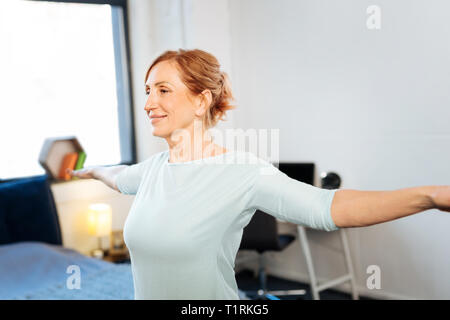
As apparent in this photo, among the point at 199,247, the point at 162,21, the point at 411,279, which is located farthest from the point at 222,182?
the point at 162,21

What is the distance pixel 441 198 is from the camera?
0.56 metres

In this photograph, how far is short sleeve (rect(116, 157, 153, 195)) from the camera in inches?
36.7

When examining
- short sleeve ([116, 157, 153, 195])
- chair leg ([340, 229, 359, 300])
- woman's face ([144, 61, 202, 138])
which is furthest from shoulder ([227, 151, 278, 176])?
chair leg ([340, 229, 359, 300])

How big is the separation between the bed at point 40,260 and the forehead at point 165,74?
100 centimetres

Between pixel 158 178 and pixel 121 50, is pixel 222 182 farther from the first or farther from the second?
pixel 121 50

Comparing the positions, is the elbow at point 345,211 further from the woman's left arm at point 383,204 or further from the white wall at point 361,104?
the white wall at point 361,104

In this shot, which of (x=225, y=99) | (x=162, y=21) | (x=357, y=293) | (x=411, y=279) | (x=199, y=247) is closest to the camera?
(x=199, y=247)

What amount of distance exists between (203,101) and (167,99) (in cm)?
7

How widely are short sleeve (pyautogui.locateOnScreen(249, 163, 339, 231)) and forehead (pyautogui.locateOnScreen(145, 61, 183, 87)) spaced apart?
203 mm

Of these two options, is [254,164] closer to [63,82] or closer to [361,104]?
[361,104]

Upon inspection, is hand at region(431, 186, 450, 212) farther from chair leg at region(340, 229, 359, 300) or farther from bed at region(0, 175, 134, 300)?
chair leg at region(340, 229, 359, 300)

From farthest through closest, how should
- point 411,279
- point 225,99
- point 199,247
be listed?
point 411,279, point 225,99, point 199,247
